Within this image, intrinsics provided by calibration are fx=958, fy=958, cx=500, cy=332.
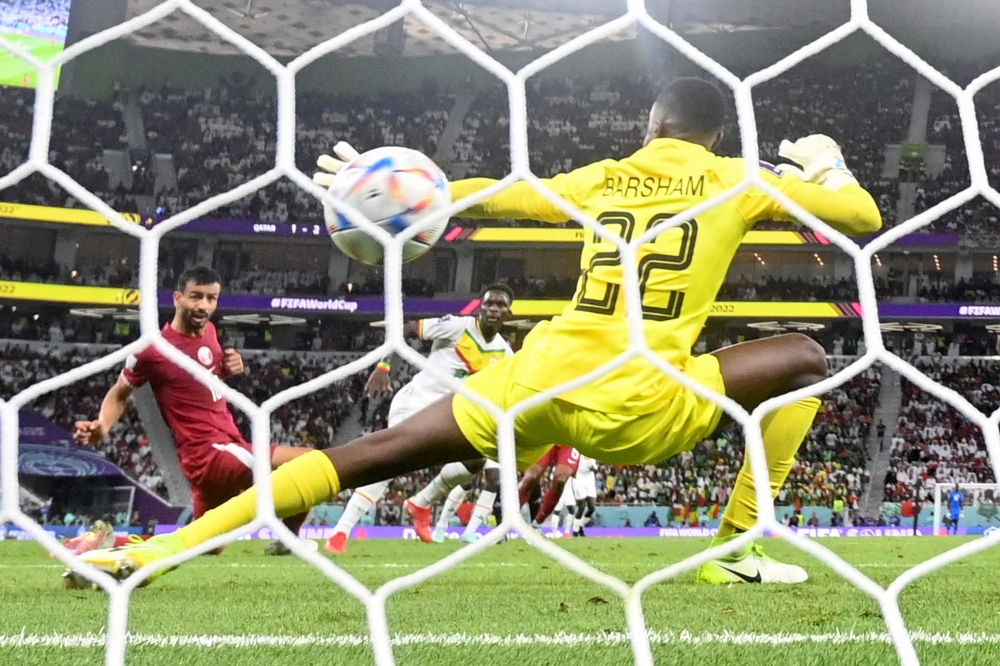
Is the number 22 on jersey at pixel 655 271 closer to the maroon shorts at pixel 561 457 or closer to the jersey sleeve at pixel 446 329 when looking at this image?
the jersey sleeve at pixel 446 329

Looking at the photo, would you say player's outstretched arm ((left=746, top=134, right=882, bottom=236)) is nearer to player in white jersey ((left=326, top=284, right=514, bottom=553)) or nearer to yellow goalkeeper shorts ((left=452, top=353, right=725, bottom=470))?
yellow goalkeeper shorts ((left=452, top=353, right=725, bottom=470))

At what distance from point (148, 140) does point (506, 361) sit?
10913 mm

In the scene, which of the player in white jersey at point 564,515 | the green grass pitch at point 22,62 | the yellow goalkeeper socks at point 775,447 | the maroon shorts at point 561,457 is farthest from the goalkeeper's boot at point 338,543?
the green grass pitch at point 22,62

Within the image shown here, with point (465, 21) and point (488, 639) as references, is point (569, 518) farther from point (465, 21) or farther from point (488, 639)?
point (465, 21)

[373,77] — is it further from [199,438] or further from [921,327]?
[199,438]

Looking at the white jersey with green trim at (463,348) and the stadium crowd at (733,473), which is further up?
the white jersey with green trim at (463,348)

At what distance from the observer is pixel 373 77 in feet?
41.0

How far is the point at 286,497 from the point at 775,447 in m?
0.96

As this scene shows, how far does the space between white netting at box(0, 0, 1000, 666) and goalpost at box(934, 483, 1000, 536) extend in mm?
7072

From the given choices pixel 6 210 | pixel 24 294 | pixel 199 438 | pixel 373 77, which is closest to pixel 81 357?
pixel 24 294

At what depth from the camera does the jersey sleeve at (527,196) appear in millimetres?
1615

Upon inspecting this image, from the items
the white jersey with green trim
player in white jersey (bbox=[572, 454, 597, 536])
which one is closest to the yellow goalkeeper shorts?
the white jersey with green trim

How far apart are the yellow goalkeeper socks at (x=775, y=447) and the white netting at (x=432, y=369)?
523 mm

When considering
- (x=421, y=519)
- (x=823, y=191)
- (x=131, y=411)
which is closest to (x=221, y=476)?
(x=823, y=191)
